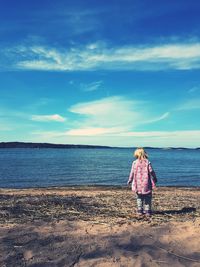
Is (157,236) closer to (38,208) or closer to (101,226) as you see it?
(101,226)

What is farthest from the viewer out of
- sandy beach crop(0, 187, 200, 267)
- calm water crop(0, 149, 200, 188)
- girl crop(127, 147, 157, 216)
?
calm water crop(0, 149, 200, 188)

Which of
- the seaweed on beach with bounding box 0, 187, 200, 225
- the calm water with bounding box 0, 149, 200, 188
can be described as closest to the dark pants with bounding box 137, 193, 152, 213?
the seaweed on beach with bounding box 0, 187, 200, 225

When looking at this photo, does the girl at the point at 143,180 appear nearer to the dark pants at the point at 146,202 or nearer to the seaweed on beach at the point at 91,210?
the dark pants at the point at 146,202

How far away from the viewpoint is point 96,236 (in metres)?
8.91

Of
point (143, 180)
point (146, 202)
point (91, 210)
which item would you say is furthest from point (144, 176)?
point (91, 210)

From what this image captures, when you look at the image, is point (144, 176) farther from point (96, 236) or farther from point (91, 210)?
point (96, 236)

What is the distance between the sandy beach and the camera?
7367 millimetres

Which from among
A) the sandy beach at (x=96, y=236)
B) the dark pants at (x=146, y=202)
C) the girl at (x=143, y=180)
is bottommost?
the sandy beach at (x=96, y=236)

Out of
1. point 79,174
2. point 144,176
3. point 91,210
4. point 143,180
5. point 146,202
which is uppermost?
point 144,176

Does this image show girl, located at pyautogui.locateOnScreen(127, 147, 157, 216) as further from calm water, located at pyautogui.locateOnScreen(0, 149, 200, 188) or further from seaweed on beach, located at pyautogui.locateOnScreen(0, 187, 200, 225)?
calm water, located at pyautogui.locateOnScreen(0, 149, 200, 188)

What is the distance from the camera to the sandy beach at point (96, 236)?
24.2 feet

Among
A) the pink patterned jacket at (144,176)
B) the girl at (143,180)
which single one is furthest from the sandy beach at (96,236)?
the pink patterned jacket at (144,176)

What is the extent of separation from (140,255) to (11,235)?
3461 millimetres

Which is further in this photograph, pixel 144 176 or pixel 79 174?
pixel 79 174
